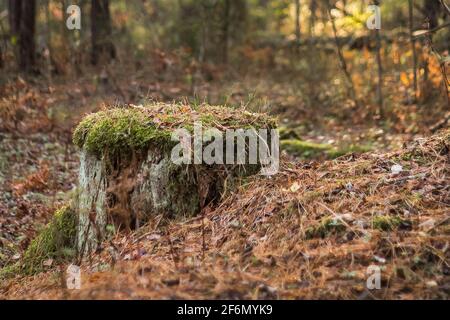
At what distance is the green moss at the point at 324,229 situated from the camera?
3.82 metres

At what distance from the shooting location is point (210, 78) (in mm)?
13539

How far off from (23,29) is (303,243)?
33.6 ft

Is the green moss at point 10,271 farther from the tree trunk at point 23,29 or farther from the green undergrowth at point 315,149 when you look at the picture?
the tree trunk at point 23,29

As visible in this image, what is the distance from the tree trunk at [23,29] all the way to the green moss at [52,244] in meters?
7.56

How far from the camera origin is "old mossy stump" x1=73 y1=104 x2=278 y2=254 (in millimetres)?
4543

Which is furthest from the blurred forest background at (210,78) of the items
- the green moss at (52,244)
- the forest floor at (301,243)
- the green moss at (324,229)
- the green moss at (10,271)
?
the green moss at (324,229)

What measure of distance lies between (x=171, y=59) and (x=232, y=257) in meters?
10.2

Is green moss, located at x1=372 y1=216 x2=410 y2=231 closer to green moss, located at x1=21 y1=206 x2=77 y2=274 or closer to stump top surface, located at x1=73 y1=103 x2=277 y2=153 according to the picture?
stump top surface, located at x1=73 y1=103 x2=277 y2=153

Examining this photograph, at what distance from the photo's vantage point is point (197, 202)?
4.58 metres

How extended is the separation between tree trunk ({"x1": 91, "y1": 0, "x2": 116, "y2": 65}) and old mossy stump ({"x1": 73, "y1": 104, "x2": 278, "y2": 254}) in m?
8.24

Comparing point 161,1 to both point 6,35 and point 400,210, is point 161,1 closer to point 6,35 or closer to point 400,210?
point 6,35

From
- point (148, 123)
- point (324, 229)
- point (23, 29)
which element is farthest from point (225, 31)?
point (324, 229)

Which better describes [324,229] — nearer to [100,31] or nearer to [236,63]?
[100,31]

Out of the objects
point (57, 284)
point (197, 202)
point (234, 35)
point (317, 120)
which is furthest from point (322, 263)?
point (234, 35)
